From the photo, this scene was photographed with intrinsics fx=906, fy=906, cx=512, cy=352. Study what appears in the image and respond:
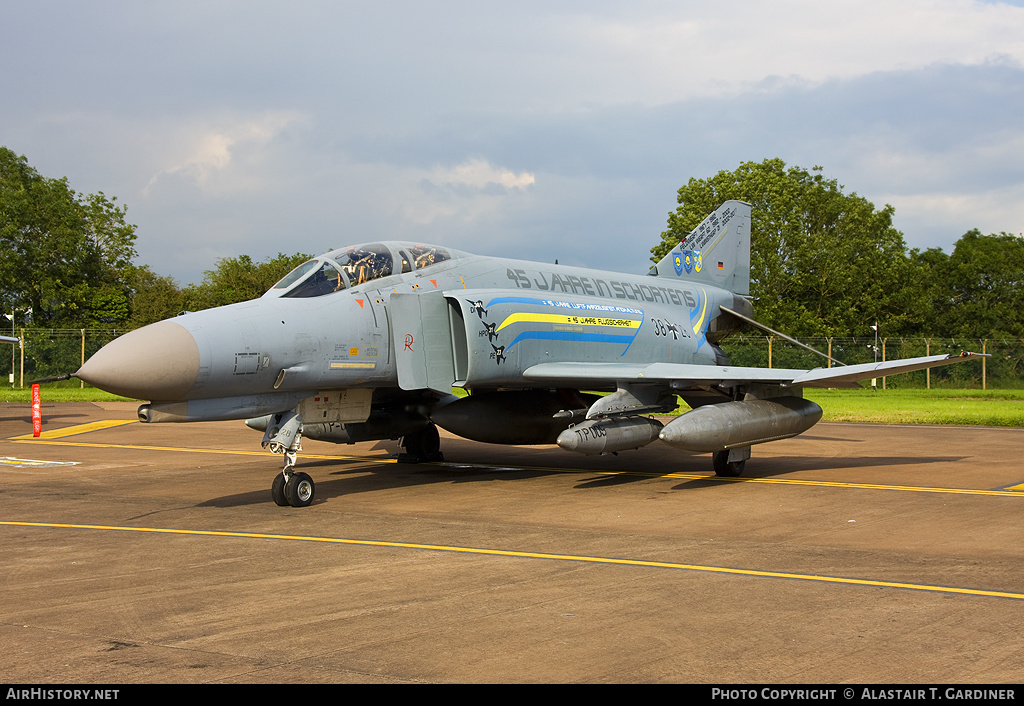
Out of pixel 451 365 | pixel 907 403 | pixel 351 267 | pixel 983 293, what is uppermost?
pixel 983 293

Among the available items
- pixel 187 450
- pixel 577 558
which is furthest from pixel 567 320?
pixel 187 450

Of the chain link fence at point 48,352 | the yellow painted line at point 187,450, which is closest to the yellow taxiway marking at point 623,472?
the yellow painted line at point 187,450

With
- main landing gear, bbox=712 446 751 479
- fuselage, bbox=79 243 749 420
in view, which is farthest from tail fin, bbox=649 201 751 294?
main landing gear, bbox=712 446 751 479

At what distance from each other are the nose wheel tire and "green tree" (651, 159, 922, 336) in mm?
43991

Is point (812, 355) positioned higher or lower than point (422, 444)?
higher

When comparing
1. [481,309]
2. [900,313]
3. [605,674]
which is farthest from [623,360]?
[900,313]

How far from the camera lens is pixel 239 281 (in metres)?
60.8

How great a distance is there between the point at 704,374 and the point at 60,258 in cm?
5206

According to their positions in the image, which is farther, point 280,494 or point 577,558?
point 280,494

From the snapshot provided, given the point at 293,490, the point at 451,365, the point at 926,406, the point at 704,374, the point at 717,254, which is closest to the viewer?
the point at 293,490

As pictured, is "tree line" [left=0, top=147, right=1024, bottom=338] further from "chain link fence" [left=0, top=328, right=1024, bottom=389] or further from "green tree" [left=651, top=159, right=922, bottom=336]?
"chain link fence" [left=0, top=328, right=1024, bottom=389]

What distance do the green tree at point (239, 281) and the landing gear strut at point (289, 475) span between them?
37.2 m

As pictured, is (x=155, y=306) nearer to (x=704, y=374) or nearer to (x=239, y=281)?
(x=239, y=281)

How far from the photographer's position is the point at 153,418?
32.4 feet
